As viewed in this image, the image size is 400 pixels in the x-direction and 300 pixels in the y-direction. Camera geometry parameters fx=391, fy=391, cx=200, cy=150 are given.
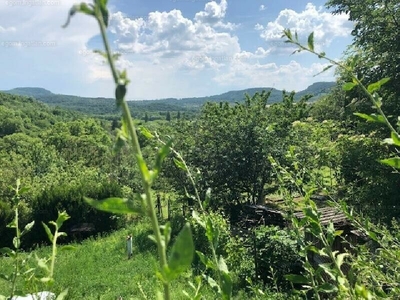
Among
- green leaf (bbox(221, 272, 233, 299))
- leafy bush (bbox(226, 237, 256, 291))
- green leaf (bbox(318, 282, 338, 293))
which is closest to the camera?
green leaf (bbox(221, 272, 233, 299))

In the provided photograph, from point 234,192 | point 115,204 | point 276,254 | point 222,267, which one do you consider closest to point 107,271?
point 276,254

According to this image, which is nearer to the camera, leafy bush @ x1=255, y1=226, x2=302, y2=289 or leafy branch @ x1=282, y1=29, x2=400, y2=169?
leafy branch @ x1=282, y1=29, x2=400, y2=169

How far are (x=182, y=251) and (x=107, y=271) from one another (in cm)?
1063

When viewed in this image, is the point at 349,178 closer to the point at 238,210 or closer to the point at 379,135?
the point at 379,135

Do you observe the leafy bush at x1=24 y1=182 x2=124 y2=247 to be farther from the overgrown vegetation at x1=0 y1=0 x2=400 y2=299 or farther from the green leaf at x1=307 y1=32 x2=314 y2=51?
the green leaf at x1=307 y1=32 x2=314 y2=51

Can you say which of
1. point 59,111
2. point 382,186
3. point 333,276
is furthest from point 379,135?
point 59,111

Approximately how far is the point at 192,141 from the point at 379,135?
25.4 feet

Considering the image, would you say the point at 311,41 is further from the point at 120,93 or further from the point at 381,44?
the point at 381,44

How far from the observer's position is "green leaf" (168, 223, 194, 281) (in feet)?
1.07

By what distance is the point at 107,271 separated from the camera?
10.2m

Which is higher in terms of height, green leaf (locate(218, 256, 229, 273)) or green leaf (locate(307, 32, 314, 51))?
green leaf (locate(307, 32, 314, 51))

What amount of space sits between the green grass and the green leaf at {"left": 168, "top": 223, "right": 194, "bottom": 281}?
704 cm

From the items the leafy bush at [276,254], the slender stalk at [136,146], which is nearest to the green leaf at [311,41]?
the slender stalk at [136,146]

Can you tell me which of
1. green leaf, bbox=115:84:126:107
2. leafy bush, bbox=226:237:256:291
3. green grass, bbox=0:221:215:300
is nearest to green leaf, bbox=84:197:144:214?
green leaf, bbox=115:84:126:107
